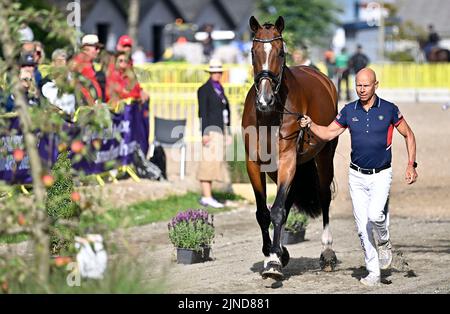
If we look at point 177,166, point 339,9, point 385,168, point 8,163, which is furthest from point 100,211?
point 339,9

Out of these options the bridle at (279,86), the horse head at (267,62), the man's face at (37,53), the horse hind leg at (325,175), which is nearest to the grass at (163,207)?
the man's face at (37,53)

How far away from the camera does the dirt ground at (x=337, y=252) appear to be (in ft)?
30.9

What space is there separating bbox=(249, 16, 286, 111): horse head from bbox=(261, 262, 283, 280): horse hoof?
134cm

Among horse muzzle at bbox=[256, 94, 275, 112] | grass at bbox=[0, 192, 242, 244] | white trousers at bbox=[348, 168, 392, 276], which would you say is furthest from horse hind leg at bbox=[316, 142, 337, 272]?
grass at bbox=[0, 192, 242, 244]

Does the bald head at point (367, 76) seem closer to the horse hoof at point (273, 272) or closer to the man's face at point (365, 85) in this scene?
the man's face at point (365, 85)

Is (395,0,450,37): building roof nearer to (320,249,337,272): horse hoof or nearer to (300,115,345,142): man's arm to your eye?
(320,249,337,272): horse hoof

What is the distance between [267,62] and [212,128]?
594 cm

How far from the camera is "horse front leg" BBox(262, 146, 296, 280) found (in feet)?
31.4

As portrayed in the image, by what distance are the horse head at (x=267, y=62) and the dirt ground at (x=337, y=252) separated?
1602 mm

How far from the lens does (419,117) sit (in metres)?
30.4

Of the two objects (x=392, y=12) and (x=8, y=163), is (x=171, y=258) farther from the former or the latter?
(x=392, y=12)

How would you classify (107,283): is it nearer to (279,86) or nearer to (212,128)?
(279,86)

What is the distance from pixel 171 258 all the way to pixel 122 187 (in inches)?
211

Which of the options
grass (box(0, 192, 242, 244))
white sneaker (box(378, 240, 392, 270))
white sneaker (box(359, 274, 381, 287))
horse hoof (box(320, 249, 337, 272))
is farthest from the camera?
grass (box(0, 192, 242, 244))
